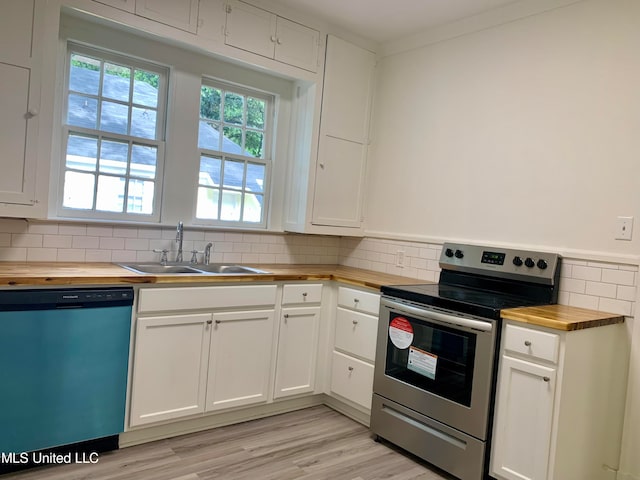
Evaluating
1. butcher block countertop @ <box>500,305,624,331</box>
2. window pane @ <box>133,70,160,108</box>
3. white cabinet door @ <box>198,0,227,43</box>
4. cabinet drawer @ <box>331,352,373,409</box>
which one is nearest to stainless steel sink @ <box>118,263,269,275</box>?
cabinet drawer @ <box>331,352,373,409</box>

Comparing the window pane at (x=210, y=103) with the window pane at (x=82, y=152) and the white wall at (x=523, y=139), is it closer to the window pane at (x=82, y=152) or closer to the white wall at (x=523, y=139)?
the window pane at (x=82, y=152)

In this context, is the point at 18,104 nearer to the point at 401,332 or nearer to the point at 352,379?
the point at 401,332

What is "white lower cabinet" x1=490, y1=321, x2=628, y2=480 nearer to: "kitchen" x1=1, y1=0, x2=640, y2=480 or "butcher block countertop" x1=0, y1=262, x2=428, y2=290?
"kitchen" x1=1, y1=0, x2=640, y2=480

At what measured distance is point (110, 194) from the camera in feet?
9.91

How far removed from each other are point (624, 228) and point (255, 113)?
2.46 meters

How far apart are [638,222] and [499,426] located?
47.3 inches

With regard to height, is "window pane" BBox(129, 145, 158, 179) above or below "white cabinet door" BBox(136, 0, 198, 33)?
below

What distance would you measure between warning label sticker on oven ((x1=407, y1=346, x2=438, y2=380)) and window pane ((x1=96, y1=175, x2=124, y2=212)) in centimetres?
194


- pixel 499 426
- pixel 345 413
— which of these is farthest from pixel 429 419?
pixel 345 413

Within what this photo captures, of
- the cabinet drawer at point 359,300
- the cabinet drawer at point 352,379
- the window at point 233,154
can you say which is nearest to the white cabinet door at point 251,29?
the window at point 233,154

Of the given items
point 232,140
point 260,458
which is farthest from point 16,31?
point 260,458

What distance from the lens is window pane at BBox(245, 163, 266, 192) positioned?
3637 millimetres

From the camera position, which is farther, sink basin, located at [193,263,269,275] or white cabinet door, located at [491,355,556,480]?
sink basin, located at [193,263,269,275]

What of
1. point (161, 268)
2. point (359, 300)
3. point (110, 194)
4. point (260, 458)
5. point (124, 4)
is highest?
point (124, 4)
